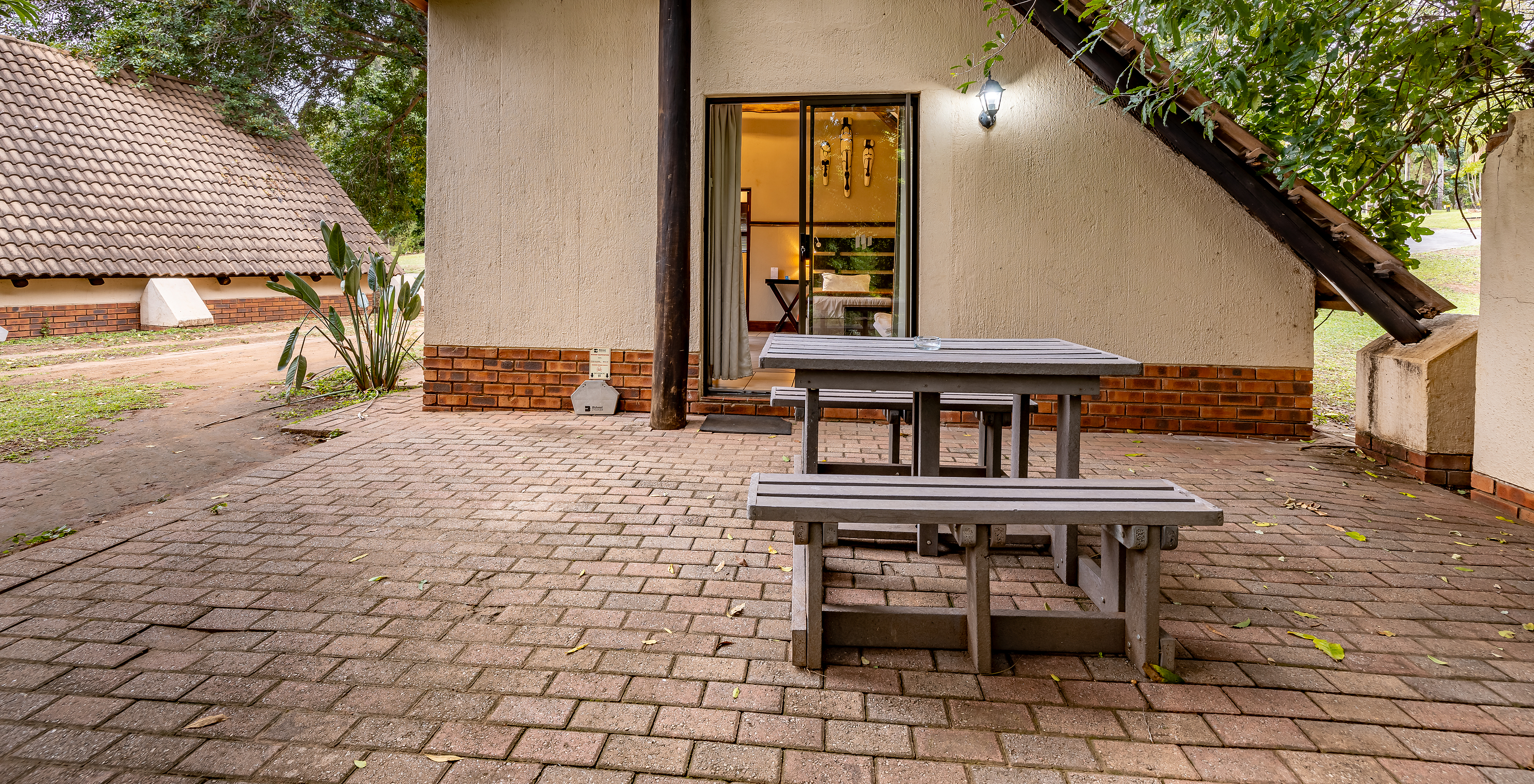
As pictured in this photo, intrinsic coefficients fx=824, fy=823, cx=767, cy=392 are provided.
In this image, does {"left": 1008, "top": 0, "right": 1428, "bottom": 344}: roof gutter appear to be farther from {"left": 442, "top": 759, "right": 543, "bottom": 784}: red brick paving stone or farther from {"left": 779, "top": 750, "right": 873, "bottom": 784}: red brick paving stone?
{"left": 442, "top": 759, "right": 543, "bottom": 784}: red brick paving stone

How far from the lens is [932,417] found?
305 cm

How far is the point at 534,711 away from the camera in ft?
6.58

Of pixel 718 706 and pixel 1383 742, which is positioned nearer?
pixel 1383 742

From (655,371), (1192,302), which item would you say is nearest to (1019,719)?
(655,371)

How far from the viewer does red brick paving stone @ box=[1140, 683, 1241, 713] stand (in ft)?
6.70

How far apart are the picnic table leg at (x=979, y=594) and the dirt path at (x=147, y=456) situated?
137 inches

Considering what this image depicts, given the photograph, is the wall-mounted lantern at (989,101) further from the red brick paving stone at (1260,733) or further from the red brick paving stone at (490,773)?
the red brick paving stone at (490,773)

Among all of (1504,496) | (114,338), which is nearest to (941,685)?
(1504,496)

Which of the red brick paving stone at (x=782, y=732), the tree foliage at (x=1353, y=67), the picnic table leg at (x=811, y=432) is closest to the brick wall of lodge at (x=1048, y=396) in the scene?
the tree foliage at (x=1353, y=67)

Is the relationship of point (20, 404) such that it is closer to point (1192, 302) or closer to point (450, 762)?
point (450, 762)

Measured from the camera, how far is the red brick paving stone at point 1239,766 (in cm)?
176

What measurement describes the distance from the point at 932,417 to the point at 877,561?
1.93 ft

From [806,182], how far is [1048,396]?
7.93 feet

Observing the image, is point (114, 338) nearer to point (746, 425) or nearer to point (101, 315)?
point (101, 315)
